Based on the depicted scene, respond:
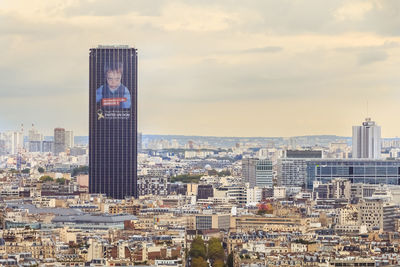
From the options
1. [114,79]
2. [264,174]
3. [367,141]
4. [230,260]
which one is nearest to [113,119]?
[114,79]

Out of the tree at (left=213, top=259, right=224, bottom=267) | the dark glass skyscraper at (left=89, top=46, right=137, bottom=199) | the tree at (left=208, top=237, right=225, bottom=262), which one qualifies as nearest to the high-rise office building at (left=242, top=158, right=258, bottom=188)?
the dark glass skyscraper at (left=89, top=46, right=137, bottom=199)

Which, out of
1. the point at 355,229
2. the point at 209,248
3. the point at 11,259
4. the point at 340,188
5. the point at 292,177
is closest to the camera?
the point at 11,259

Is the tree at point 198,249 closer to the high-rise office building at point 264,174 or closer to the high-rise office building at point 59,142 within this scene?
the high-rise office building at point 264,174

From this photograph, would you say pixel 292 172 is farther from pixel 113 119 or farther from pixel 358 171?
pixel 113 119

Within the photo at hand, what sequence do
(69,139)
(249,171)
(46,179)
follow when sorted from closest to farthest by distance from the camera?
(46,179) < (249,171) < (69,139)

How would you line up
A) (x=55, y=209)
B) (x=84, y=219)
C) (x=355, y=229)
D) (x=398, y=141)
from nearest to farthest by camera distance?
(x=355, y=229) → (x=84, y=219) → (x=55, y=209) → (x=398, y=141)

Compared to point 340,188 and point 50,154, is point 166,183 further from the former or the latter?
point 50,154

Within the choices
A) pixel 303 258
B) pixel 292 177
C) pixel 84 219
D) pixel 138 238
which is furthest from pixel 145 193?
pixel 303 258
